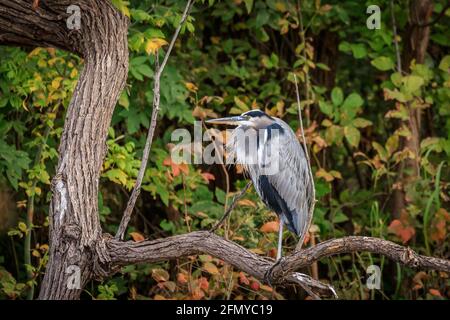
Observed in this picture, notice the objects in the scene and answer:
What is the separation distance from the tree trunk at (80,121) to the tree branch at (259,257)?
0.49 feet

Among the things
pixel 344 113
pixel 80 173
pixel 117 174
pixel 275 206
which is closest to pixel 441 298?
pixel 344 113

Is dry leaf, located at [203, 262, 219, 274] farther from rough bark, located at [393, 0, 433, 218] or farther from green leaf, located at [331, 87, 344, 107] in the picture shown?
rough bark, located at [393, 0, 433, 218]

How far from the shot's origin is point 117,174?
4516 mm

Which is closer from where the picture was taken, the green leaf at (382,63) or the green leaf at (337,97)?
Answer: the green leaf at (337,97)

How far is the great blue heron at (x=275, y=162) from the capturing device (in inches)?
154

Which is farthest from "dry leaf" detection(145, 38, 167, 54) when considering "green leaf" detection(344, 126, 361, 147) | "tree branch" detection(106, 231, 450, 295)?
"green leaf" detection(344, 126, 361, 147)

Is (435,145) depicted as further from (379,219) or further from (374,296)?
(374,296)

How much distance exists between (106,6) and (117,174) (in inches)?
44.8

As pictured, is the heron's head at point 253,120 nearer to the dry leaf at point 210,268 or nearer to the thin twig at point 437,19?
the dry leaf at point 210,268

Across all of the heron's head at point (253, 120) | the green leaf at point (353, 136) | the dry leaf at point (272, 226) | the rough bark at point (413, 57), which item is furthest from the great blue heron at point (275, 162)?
the rough bark at point (413, 57)

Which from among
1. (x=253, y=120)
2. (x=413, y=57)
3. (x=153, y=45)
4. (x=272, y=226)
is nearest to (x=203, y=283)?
(x=272, y=226)

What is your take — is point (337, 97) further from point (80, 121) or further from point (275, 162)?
point (80, 121)

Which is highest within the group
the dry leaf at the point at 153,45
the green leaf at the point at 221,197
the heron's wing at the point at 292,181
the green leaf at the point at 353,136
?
the dry leaf at the point at 153,45

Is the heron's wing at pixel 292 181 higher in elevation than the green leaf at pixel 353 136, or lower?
lower
